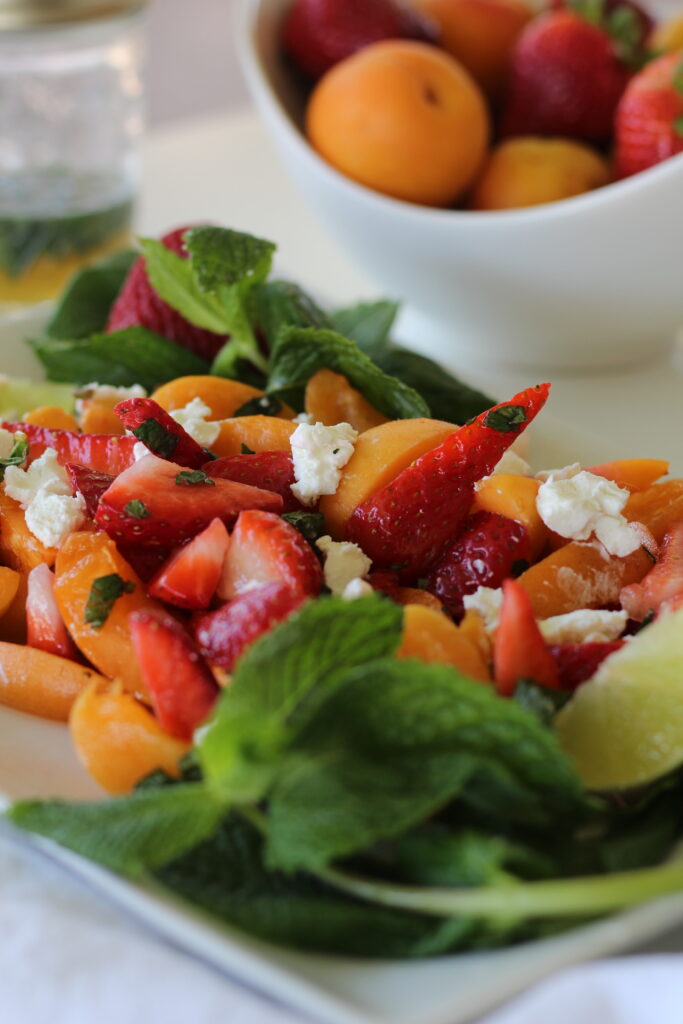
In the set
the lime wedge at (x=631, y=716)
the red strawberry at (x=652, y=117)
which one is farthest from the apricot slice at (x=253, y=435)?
the red strawberry at (x=652, y=117)

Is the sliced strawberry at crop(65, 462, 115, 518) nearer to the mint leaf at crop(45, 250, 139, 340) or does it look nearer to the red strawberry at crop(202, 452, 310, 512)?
the red strawberry at crop(202, 452, 310, 512)

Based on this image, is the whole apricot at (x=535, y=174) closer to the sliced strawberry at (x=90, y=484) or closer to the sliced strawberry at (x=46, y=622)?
the sliced strawberry at (x=90, y=484)

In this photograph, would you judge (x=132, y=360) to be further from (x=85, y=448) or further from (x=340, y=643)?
(x=340, y=643)

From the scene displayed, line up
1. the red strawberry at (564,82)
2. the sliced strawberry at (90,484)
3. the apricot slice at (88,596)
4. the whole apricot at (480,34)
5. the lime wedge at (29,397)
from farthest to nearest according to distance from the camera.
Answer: the whole apricot at (480,34) < the red strawberry at (564,82) < the lime wedge at (29,397) < the sliced strawberry at (90,484) < the apricot slice at (88,596)

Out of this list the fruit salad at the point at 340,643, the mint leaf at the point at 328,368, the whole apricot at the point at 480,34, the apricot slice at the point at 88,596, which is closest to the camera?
the fruit salad at the point at 340,643

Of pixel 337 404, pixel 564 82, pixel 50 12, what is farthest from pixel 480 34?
pixel 337 404

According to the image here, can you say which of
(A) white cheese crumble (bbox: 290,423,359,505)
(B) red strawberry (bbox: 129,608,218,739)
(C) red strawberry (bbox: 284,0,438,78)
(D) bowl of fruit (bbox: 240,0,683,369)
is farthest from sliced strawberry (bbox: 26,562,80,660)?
(C) red strawberry (bbox: 284,0,438,78)
